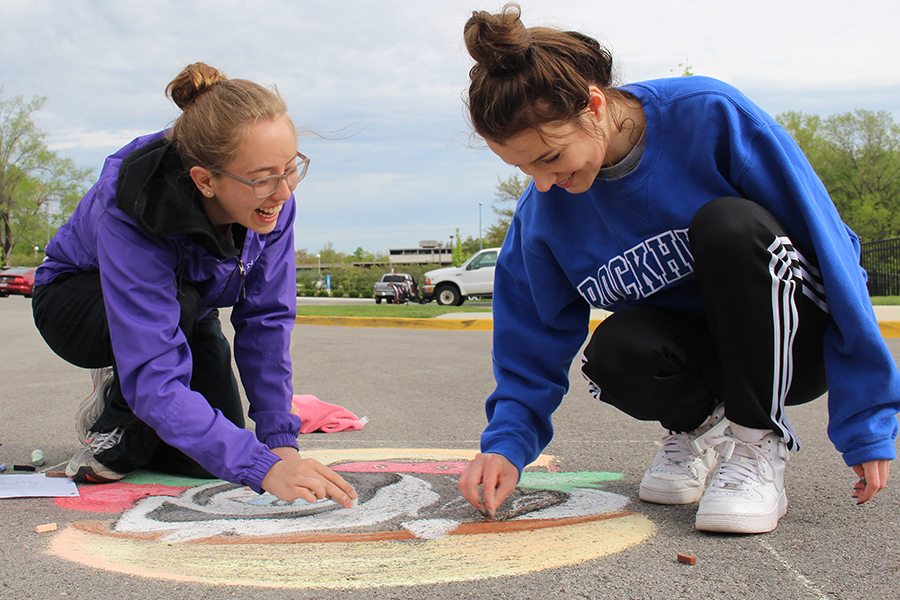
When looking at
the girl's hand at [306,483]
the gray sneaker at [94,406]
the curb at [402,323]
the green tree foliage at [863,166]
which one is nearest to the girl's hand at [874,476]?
the girl's hand at [306,483]

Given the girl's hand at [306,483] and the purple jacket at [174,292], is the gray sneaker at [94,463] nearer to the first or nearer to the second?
the purple jacket at [174,292]

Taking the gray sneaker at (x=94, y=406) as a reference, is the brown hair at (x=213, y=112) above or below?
above

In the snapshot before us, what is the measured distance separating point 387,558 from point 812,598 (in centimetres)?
79

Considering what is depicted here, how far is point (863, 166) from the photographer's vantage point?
3116 centimetres

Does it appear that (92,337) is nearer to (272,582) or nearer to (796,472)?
(272,582)

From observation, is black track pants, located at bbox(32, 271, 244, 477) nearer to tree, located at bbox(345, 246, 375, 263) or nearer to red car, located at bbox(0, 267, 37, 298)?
red car, located at bbox(0, 267, 37, 298)

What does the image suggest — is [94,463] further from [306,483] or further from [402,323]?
[402,323]

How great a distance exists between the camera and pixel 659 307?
1.90 meters

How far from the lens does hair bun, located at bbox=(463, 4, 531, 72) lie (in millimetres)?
1476

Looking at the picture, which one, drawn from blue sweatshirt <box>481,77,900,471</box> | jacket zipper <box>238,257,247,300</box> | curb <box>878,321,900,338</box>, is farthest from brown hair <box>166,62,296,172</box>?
curb <box>878,321,900,338</box>

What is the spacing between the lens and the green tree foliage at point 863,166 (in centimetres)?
3052

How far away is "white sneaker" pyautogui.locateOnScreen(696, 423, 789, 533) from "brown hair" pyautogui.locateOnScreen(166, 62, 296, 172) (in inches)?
56.8

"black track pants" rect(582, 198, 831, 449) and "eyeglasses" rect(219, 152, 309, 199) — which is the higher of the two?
"eyeglasses" rect(219, 152, 309, 199)

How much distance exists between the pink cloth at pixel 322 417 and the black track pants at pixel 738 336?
1.58 meters
